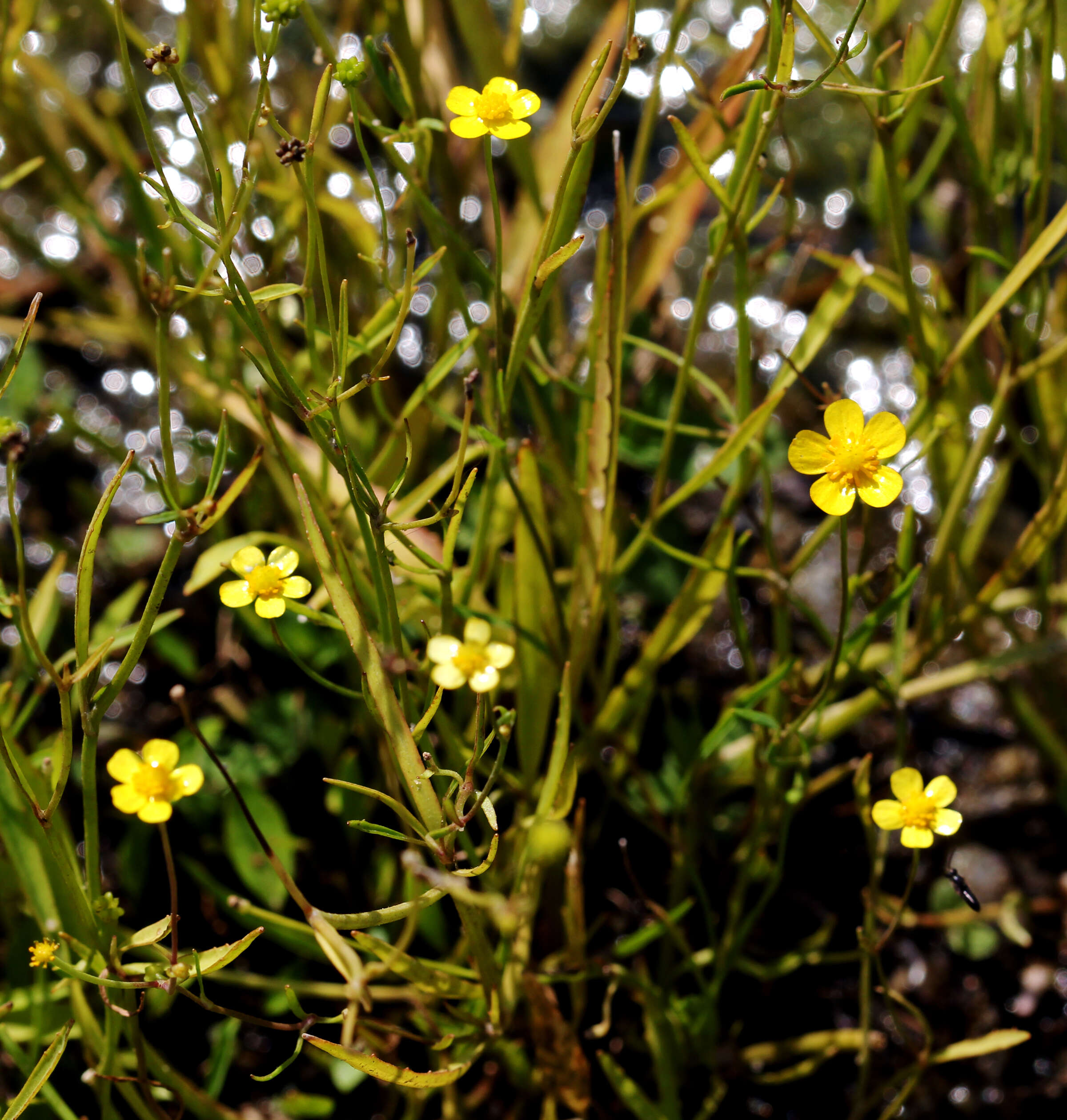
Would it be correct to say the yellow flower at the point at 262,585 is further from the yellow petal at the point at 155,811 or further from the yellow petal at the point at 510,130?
the yellow petal at the point at 510,130

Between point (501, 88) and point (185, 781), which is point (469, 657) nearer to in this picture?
point (185, 781)

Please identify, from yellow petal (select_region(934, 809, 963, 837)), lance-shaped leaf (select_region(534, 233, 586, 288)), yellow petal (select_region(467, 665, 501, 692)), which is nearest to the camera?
yellow petal (select_region(467, 665, 501, 692))

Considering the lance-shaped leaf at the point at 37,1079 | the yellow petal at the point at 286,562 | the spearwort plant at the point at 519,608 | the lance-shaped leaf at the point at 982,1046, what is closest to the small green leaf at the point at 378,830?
the spearwort plant at the point at 519,608

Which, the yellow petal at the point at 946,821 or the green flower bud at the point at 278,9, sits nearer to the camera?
the green flower bud at the point at 278,9

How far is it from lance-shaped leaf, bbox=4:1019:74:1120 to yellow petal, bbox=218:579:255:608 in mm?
387

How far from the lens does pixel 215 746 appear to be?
125cm

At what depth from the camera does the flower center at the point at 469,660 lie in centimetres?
70

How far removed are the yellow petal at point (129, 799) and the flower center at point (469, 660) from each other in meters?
0.28

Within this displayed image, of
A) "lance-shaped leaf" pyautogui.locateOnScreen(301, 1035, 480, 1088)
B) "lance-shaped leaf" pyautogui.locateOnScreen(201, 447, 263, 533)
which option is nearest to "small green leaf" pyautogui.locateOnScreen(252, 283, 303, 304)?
"lance-shaped leaf" pyautogui.locateOnScreen(201, 447, 263, 533)

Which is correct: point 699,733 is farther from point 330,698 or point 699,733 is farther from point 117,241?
point 117,241

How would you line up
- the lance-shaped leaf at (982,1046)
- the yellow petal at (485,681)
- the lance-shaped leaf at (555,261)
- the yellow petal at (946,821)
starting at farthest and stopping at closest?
the lance-shaped leaf at (982,1046)
the yellow petal at (946,821)
the lance-shaped leaf at (555,261)
the yellow petal at (485,681)

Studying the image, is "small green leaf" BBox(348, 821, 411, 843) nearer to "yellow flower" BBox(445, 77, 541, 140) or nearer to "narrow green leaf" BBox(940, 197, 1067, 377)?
"yellow flower" BBox(445, 77, 541, 140)

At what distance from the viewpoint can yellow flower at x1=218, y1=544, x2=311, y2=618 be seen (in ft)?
2.51

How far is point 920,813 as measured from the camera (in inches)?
34.0
